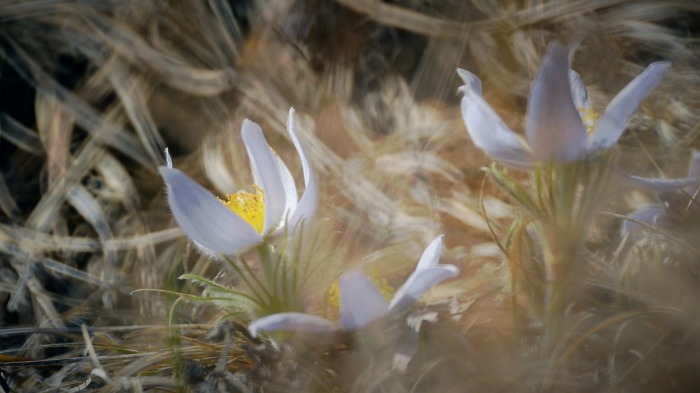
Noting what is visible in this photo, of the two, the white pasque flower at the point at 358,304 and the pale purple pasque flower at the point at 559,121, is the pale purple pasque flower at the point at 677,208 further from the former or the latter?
the white pasque flower at the point at 358,304

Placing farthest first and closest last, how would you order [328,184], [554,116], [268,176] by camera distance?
1. [328,184]
2. [268,176]
3. [554,116]

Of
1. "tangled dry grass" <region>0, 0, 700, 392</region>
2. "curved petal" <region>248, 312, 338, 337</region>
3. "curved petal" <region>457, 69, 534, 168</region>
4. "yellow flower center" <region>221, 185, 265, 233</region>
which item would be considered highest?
"curved petal" <region>457, 69, 534, 168</region>

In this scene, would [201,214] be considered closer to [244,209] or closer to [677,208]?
[244,209]

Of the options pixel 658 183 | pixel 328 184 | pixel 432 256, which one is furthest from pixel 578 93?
pixel 328 184

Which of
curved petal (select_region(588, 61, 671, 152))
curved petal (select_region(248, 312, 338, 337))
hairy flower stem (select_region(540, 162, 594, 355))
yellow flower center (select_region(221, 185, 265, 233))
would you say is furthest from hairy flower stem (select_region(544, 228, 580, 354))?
yellow flower center (select_region(221, 185, 265, 233))

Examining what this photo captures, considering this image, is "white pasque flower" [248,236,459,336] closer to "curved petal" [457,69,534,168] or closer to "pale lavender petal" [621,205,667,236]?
"curved petal" [457,69,534,168]

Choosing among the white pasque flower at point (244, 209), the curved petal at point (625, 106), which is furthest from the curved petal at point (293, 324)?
the curved petal at point (625, 106)
